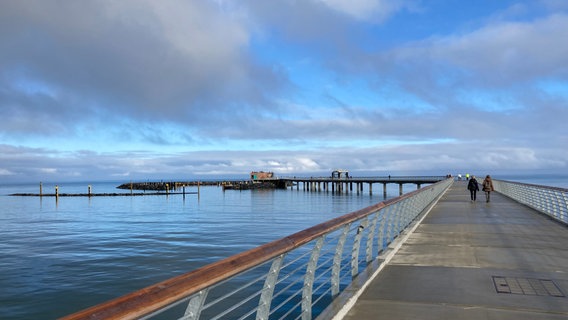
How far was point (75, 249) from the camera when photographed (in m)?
22.0

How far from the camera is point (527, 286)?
241 inches

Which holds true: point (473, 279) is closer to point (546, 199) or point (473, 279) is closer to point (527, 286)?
point (527, 286)

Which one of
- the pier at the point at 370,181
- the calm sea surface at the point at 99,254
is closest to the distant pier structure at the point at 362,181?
the pier at the point at 370,181

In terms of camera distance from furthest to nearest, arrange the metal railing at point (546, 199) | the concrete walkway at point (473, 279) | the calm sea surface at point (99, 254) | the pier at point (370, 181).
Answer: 1. the pier at point (370, 181)
2. the metal railing at point (546, 199)
3. the calm sea surface at point (99, 254)
4. the concrete walkway at point (473, 279)

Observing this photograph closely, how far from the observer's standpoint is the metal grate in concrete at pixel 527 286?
579cm

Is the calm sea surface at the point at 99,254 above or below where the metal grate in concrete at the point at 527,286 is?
below

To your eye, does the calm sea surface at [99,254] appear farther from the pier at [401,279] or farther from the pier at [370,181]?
the pier at [370,181]

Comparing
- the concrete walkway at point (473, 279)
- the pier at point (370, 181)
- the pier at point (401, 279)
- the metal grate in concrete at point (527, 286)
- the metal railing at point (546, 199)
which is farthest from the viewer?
the pier at point (370, 181)

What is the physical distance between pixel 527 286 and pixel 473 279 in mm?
693

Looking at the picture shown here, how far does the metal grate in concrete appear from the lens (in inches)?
228

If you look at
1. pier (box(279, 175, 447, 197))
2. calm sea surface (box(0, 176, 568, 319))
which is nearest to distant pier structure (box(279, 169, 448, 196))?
pier (box(279, 175, 447, 197))

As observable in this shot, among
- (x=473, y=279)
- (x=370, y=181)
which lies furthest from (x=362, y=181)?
(x=473, y=279)

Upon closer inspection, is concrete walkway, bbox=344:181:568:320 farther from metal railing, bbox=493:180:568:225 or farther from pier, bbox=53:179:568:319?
metal railing, bbox=493:180:568:225

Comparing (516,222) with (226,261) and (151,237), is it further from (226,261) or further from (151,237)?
(151,237)
